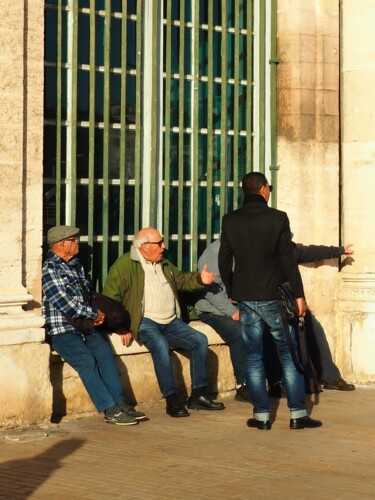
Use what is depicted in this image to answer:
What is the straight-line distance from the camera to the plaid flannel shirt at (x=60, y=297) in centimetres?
960

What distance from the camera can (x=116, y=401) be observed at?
9602 millimetres

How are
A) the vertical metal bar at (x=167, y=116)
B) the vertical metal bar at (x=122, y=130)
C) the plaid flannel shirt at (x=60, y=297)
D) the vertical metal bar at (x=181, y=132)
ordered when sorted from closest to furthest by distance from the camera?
the plaid flannel shirt at (x=60, y=297), the vertical metal bar at (x=122, y=130), the vertical metal bar at (x=167, y=116), the vertical metal bar at (x=181, y=132)

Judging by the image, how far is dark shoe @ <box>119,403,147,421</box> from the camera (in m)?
9.55

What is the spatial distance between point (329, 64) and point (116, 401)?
13.5 feet

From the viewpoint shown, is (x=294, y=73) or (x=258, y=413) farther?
(x=294, y=73)

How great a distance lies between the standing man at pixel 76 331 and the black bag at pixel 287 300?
4.53ft

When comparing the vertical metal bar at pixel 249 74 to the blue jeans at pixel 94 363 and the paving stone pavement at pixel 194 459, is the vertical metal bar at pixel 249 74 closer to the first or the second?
the paving stone pavement at pixel 194 459

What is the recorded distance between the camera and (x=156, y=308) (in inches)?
402

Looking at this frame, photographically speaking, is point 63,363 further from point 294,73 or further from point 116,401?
point 294,73

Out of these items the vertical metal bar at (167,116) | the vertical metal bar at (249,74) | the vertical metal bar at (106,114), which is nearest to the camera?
the vertical metal bar at (106,114)

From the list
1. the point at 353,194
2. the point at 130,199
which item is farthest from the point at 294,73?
the point at 130,199

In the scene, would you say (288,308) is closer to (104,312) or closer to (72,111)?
(104,312)

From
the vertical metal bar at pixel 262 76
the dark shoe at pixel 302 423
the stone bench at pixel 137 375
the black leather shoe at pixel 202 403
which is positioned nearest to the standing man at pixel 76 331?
the stone bench at pixel 137 375

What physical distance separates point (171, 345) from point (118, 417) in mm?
1079
